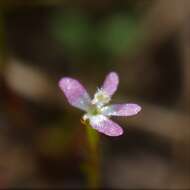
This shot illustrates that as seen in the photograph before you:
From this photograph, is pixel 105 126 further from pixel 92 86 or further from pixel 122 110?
pixel 92 86

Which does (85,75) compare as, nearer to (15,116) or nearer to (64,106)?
(64,106)

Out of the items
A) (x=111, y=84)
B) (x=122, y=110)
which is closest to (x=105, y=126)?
(x=122, y=110)

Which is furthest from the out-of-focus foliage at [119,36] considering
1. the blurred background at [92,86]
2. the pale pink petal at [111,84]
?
the pale pink petal at [111,84]

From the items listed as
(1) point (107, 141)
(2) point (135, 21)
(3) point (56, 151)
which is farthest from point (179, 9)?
(3) point (56, 151)

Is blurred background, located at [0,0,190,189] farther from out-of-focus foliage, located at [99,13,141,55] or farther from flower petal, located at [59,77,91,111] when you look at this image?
flower petal, located at [59,77,91,111]

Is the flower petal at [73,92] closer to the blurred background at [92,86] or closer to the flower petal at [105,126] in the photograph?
the flower petal at [105,126]

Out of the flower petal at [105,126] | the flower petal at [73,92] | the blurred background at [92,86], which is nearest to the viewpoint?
the flower petal at [105,126]
